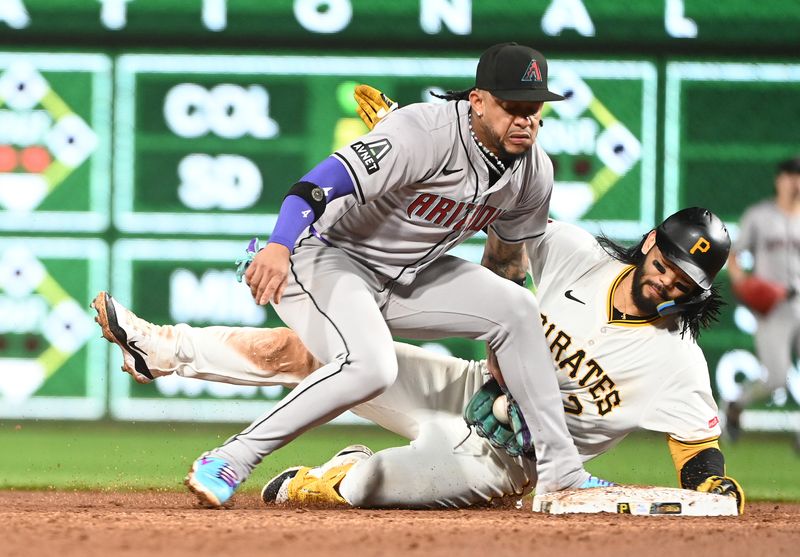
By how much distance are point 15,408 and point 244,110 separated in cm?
165

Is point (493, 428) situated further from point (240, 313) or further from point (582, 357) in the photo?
point (240, 313)

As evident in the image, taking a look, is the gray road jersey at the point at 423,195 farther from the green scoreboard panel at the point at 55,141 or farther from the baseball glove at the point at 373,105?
the green scoreboard panel at the point at 55,141

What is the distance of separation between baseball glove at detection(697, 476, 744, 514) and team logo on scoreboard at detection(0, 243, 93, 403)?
2947mm

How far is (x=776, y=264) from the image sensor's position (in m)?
5.53

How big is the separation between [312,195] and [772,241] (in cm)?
318

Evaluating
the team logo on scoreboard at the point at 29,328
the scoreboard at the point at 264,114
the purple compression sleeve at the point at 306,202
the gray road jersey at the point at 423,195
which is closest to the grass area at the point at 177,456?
the team logo on scoreboard at the point at 29,328

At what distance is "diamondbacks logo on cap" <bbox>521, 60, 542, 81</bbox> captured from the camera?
3.07 meters

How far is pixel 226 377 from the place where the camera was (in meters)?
3.47

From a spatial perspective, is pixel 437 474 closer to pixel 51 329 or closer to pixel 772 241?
pixel 51 329

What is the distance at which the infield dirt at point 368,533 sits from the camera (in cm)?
247

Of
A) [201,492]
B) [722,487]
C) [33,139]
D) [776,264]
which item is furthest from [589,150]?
[201,492]

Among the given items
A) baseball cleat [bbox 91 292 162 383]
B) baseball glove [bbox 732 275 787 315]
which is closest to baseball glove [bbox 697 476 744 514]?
baseball cleat [bbox 91 292 162 383]

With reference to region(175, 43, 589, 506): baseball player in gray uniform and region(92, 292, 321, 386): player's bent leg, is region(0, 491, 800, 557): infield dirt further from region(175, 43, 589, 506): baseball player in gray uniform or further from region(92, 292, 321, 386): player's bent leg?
region(92, 292, 321, 386): player's bent leg

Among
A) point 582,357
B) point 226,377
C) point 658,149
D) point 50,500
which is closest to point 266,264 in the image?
point 226,377
